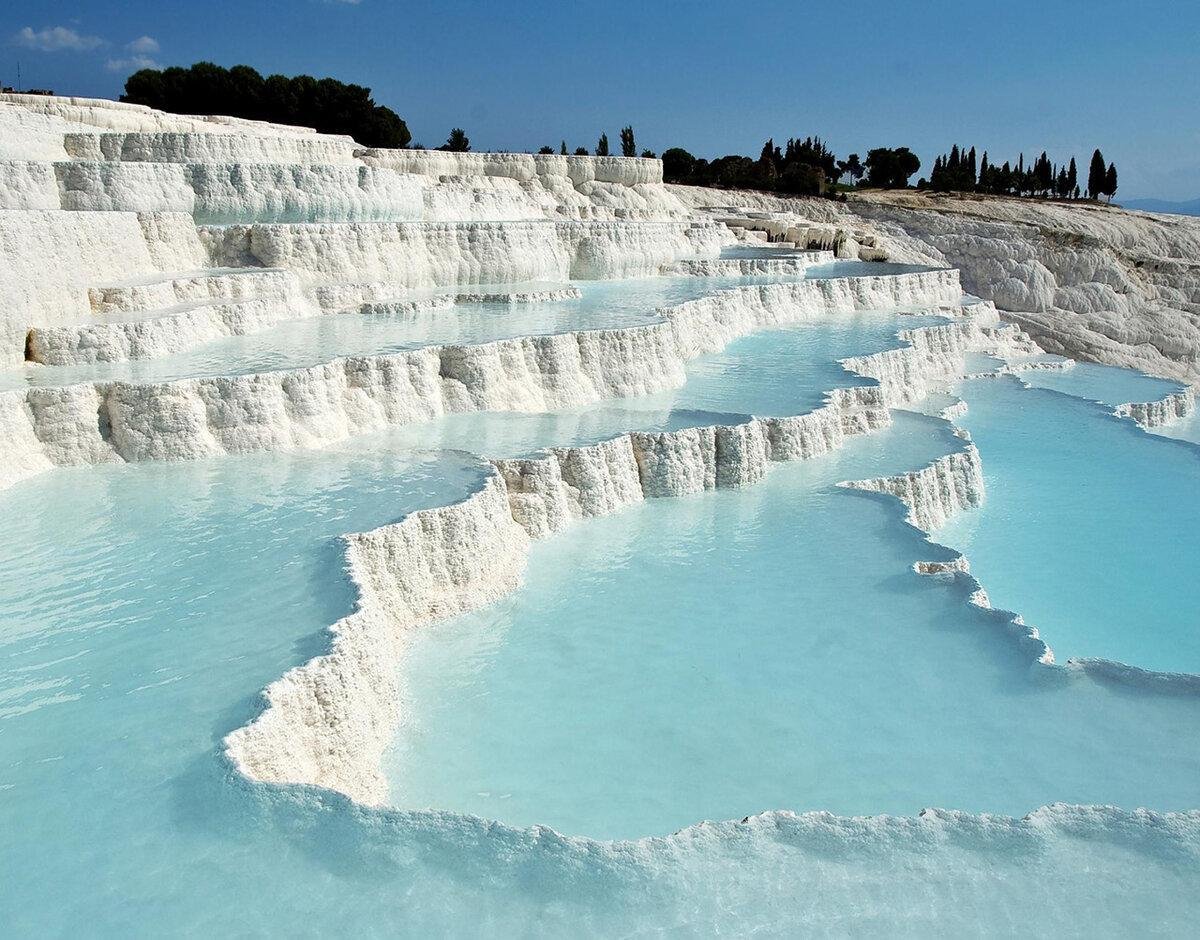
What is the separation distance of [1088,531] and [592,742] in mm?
6296

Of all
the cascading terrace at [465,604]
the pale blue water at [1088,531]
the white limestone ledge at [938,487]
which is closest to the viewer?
the cascading terrace at [465,604]

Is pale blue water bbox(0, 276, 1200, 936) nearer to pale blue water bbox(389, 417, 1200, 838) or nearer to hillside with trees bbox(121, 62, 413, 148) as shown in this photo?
pale blue water bbox(389, 417, 1200, 838)

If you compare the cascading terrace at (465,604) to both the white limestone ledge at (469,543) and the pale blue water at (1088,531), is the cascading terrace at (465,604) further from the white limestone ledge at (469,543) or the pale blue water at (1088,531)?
the pale blue water at (1088,531)

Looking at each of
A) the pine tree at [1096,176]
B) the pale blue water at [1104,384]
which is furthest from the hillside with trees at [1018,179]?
the pale blue water at [1104,384]

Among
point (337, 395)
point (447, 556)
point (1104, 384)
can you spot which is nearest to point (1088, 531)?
point (447, 556)

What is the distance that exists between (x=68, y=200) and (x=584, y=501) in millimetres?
7874

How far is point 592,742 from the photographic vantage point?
5.67 metres

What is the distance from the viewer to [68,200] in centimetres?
1275

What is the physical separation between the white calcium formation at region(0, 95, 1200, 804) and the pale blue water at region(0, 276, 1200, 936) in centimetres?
31

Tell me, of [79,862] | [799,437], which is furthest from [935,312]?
[79,862]

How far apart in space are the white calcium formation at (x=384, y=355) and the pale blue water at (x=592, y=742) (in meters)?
0.31

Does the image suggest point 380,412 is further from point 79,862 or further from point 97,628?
point 79,862

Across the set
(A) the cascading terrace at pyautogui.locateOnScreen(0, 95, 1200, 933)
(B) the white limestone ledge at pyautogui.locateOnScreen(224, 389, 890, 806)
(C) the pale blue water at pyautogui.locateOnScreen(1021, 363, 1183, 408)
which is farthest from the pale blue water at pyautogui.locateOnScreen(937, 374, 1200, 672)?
(B) the white limestone ledge at pyautogui.locateOnScreen(224, 389, 890, 806)

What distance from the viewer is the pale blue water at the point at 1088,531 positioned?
312 inches
